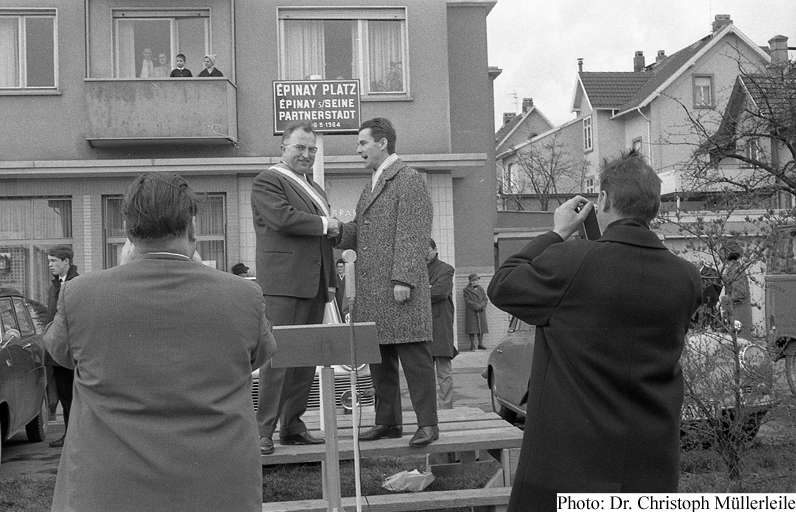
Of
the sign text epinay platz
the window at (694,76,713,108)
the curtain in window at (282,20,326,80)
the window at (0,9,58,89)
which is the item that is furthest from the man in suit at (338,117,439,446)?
the window at (694,76,713,108)

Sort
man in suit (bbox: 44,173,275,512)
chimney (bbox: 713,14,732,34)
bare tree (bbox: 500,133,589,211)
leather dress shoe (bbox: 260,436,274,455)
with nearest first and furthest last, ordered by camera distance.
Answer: man in suit (bbox: 44,173,275,512)
leather dress shoe (bbox: 260,436,274,455)
bare tree (bbox: 500,133,589,211)
chimney (bbox: 713,14,732,34)

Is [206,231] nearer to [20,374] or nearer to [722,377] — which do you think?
[20,374]

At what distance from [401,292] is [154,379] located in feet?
8.77

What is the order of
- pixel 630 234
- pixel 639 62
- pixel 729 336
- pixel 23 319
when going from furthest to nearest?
pixel 639 62 < pixel 23 319 < pixel 729 336 < pixel 630 234

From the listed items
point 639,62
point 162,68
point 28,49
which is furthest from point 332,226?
point 639,62

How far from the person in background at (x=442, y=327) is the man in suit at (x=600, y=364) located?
6.49 metres

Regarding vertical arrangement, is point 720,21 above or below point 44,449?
above

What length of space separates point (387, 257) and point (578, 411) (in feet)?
Result: 8.35

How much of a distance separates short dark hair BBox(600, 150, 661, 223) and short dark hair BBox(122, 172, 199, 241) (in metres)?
1.53

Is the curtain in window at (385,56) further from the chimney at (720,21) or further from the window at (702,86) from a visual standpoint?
the chimney at (720,21)

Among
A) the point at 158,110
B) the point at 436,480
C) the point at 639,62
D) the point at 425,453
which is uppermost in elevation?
the point at 639,62

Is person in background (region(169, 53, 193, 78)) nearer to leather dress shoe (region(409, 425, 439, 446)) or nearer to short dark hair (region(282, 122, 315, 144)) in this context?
short dark hair (region(282, 122, 315, 144))

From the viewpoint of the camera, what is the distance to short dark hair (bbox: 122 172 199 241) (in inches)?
125

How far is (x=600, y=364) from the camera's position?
3.35 meters
